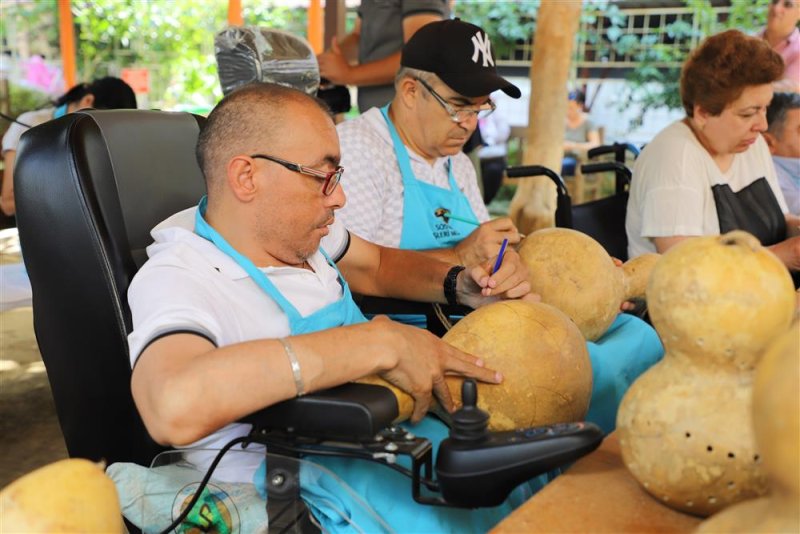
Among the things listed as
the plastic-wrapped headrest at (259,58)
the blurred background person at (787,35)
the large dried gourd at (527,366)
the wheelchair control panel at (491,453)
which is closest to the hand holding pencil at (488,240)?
the plastic-wrapped headrest at (259,58)

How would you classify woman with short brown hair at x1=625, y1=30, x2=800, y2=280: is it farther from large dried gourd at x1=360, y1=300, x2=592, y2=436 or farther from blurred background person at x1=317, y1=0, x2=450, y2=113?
large dried gourd at x1=360, y1=300, x2=592, y2=436

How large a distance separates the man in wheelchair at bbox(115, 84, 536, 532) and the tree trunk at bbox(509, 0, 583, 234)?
4397mm

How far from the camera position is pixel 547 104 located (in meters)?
6.33

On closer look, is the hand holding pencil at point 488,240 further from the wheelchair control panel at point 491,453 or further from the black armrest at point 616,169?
the wheelchair control panel at point 491,453

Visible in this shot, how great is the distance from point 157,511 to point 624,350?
95 centimetres

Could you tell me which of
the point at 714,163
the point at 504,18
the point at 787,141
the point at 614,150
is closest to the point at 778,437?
the point at 714,163

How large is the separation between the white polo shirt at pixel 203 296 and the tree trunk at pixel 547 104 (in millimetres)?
4750

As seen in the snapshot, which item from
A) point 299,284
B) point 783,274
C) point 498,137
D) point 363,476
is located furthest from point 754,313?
point 498,137

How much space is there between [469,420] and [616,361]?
0.69 meters

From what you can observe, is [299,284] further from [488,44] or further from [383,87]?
[383,87]

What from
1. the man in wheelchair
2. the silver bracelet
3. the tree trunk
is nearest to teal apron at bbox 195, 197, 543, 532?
the man in wheelchair

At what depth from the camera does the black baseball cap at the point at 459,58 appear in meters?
2.47

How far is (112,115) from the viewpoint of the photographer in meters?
1.78

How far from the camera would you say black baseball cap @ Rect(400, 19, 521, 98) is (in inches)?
97.3
